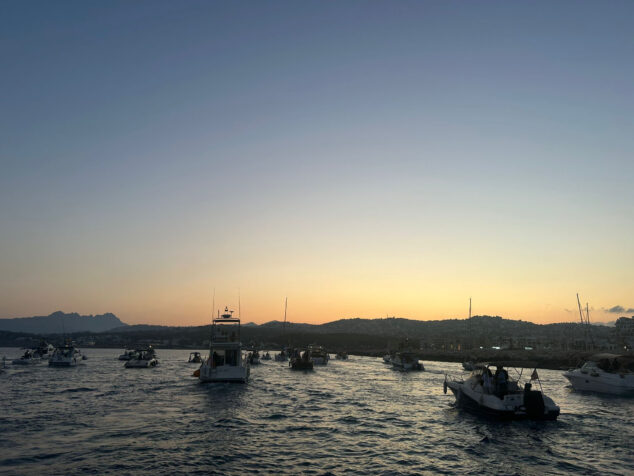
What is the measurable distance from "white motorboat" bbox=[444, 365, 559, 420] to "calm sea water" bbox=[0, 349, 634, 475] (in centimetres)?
79

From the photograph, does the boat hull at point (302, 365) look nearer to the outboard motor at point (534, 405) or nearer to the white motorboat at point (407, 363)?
the white motorboat at point (407, 363)

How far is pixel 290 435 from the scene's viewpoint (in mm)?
24547

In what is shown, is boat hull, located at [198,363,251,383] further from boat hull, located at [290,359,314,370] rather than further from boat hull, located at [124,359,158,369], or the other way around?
boat hull, located at [124,359,158,369]

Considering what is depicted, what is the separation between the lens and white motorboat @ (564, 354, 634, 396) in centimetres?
4356

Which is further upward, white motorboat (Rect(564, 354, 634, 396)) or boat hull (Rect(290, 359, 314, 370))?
white motorboat (Rect(564, 354, 634, 396))

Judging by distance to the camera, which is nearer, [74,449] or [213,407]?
[74,449]

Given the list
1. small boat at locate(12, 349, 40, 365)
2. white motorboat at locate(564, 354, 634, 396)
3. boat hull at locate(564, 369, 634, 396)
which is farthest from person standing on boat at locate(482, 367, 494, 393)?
small boat at locate(12, 349, 40, 365)

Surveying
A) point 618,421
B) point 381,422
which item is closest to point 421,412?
point 381,422

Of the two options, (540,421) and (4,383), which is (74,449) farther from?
(4,383)

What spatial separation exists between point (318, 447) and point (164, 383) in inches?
1342

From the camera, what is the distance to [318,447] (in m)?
22.1

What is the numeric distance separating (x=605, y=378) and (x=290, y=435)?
37.8 meters

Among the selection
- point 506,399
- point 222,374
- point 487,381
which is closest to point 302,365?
point 222,374

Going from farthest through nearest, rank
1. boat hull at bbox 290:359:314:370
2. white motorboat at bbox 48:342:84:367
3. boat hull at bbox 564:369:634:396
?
white motorboat at bbox 48:342:84:367 < boat hull at bbox 290:359:314:370 < boat hull at bbox 564:369:634:396
